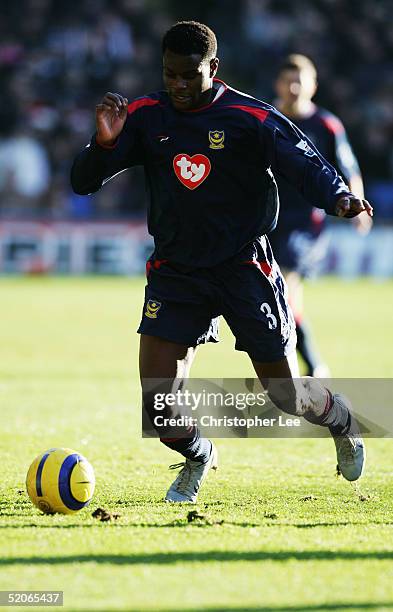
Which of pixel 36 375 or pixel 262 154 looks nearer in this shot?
pixel 262 154

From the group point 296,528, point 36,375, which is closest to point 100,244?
point 36,375

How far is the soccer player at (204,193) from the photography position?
17.4ft

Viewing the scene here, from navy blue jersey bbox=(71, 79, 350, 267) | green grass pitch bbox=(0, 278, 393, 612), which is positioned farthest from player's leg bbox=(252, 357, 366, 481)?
navy blue jersey bbox=(71, 79, 350, 267)

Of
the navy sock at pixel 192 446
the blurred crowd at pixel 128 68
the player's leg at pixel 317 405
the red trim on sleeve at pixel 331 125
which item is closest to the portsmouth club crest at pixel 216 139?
the player's leg at pixel 317 405

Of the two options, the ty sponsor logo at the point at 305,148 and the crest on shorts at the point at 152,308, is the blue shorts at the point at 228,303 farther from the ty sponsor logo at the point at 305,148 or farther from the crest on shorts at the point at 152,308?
the ty sponsor logo at the point at 305,148

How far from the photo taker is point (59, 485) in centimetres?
523

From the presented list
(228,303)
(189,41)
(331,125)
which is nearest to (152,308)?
(228,303)

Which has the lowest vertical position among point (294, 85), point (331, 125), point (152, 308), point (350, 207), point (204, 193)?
point (152, 308)

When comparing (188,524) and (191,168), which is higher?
(191,168)

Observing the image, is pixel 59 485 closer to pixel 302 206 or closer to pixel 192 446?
pixel 192 446

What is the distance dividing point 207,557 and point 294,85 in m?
5.59

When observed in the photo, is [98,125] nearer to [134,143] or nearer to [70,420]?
[134,143]

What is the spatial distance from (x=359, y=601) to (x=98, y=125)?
2522 millimetres

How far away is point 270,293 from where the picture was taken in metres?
5.55
